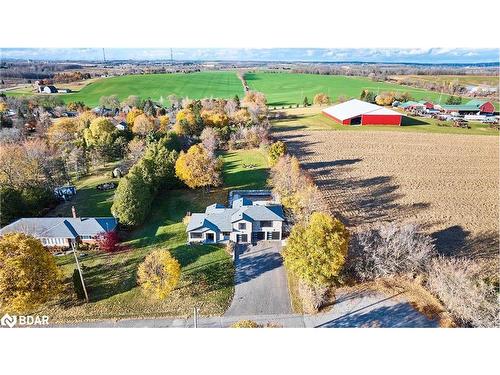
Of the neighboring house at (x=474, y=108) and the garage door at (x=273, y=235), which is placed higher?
the neighboring house at (x=474, y=108)

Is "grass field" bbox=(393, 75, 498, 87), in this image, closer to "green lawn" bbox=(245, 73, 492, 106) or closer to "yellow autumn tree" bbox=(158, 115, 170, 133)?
"green lawn" bbox=(245, 73, 492, 106)

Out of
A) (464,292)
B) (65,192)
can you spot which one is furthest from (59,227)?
(464,292)

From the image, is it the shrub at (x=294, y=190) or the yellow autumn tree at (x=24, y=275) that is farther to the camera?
the shrub at (x=294, y=190)

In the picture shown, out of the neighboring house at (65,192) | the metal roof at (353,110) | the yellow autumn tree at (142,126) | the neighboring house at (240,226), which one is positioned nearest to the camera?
the neighboring house at (240,226)

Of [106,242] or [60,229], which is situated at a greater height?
[60,229]

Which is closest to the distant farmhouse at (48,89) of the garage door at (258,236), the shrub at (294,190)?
the shrub at (294,190)

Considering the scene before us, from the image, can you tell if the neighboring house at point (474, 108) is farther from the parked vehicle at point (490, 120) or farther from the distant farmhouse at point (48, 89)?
the distant farmhouse at point (48, 89)

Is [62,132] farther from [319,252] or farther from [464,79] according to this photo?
[464,79]
